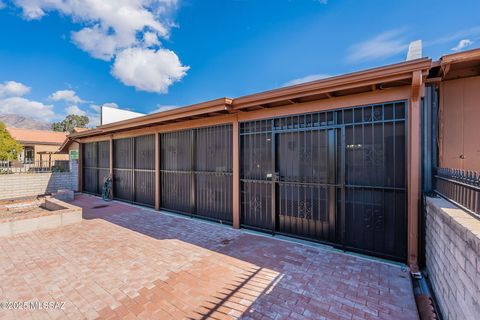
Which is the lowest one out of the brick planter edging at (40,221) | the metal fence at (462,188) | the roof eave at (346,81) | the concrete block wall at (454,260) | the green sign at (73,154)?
the brick planter edging at (40,221)

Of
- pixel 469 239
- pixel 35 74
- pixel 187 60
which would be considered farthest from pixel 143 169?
pixel 35 74

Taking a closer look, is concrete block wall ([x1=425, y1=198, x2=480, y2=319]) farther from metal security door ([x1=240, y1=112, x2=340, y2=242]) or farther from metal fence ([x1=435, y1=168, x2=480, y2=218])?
metal security door ([x1=240, y1=112, x2=340, y2=242])

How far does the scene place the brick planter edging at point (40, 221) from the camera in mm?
5145

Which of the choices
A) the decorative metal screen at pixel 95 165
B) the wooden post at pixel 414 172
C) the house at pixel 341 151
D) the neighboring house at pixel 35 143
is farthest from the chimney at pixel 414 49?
the neighboring house at pixel 35 143

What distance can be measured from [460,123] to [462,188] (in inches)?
89.4

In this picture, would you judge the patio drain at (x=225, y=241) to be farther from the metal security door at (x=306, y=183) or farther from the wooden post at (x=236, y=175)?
the metal security door at (x=306, y=183)

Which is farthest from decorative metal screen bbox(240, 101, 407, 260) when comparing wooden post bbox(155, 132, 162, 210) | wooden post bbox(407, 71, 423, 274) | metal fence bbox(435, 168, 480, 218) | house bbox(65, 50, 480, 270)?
wooden post bbox(155, 132, 162, 210)

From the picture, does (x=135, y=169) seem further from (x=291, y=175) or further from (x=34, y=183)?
(x=34, y=183)

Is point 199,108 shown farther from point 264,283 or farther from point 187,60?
point 187,60

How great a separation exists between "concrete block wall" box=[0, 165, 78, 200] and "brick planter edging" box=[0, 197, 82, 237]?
6717 millimetres

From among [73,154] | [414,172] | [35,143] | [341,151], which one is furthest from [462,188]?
[35,143]

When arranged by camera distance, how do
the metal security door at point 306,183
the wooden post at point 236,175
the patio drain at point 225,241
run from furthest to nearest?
the wooden post at point 236,175
the patio drain at point 225,241
the metal security door at point 306,183

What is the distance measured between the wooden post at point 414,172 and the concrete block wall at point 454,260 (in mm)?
440

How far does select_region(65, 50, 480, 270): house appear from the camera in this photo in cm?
363
